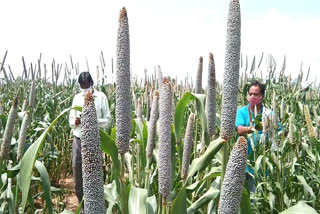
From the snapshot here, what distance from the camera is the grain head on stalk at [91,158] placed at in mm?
1090

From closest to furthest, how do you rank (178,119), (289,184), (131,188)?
(131,188) → (178,119) → (289,184)

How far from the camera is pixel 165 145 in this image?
5.68 feet

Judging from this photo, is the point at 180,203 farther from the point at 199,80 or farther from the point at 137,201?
the point at 199,80

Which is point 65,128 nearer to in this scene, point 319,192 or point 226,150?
point 319,192

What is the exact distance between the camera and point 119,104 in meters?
1.63

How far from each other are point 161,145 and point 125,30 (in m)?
0.56

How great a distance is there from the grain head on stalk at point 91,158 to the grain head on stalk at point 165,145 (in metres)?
0.65

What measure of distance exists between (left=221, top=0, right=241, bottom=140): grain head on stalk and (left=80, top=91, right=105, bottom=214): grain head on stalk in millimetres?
721

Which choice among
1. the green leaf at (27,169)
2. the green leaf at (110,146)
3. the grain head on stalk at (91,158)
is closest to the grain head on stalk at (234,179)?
the grain head on stalk at (91,158)

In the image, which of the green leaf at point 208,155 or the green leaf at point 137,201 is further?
the green leaf at point 137,201

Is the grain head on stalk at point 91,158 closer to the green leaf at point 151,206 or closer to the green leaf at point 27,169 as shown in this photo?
the green leaf at point 27,169

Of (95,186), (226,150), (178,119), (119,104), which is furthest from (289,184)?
(95,186)

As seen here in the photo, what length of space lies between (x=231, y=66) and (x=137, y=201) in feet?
3.00

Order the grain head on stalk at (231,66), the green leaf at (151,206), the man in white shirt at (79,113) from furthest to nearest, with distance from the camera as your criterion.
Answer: the man in white shirt at (79,113) → the green leaf at (151,206) → the grain head on stalk at (231,66)
